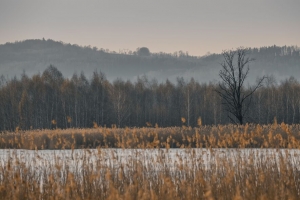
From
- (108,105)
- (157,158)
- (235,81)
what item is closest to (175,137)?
(235,81)

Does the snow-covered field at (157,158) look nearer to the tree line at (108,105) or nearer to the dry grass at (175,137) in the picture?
the dry grass at (175,137)

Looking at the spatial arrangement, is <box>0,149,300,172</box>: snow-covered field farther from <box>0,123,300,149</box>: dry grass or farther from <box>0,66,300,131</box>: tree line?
<box>0,66,300,131</box>: tree line

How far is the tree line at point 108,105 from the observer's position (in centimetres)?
5809

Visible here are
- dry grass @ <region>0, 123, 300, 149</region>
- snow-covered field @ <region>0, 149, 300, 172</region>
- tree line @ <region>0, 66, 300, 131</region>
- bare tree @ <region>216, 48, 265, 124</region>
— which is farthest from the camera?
tree line @ <region>0, 66, 300, 131</region>

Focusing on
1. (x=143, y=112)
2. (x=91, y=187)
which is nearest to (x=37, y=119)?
(x=143, y=112)

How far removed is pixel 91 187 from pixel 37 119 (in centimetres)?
5374

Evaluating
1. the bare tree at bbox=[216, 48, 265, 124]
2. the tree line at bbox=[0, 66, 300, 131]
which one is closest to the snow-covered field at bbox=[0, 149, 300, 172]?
the bare tree at bbox=[216, 48, 265, 124]

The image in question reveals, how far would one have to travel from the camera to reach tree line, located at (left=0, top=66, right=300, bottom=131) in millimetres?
58094

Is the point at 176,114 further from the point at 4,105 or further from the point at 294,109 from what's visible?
the point at 4,105

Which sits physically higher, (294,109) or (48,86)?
(48,86)

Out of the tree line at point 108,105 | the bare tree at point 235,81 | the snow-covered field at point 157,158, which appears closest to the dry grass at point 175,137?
the snow-covered field at point 157,158

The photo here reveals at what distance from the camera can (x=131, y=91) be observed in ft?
248

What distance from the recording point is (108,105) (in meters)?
62.0

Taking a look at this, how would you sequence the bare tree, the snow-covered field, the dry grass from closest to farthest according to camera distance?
1. the snow-covered field
2. the dry grass
3. the bare tree
